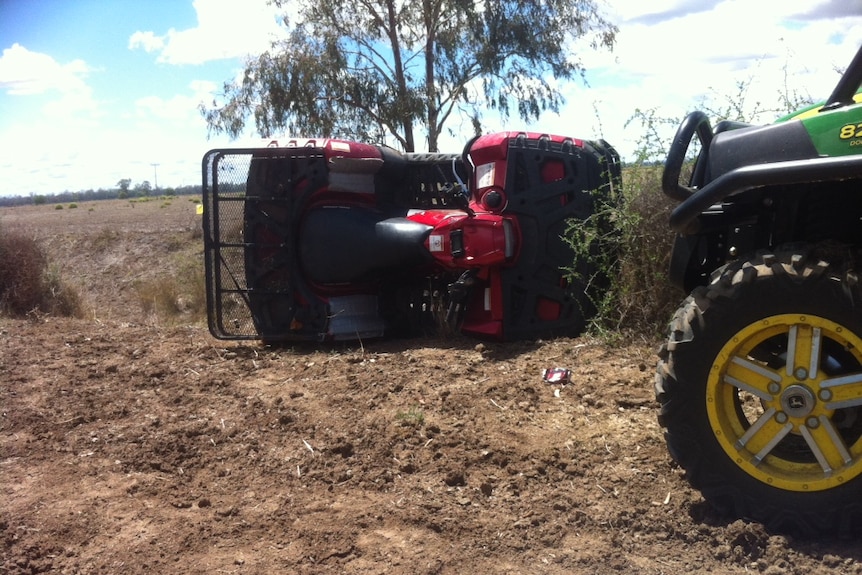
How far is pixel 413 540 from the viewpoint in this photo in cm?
346

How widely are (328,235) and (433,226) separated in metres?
0.96

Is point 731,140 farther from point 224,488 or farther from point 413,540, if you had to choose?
point 224,488

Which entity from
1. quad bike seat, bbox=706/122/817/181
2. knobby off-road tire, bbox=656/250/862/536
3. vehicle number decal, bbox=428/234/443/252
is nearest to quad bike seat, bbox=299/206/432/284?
vehicle number decal, bbox=428/234/443/252

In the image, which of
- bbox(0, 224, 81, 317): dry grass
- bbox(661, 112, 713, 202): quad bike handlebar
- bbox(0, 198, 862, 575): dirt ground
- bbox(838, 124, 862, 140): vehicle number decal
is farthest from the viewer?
bbox(0, 224, 81, 317): dry grass

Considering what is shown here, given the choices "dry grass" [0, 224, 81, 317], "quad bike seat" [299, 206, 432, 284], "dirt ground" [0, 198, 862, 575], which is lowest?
"dirt ground" [0, 198, 862, 575]

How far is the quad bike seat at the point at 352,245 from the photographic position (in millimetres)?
6719

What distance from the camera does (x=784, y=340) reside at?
328 centimetres

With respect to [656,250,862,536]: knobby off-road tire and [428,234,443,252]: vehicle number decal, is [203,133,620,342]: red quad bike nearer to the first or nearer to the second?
[428,234,443,252]: vehicle number decal

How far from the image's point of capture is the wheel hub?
3.06 meters

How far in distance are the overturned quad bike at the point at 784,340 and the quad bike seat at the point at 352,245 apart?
3.52 metres

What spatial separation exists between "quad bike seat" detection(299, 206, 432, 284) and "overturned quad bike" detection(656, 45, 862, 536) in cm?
352

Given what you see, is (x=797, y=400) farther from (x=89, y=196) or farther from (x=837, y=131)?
(x=89, y=196)

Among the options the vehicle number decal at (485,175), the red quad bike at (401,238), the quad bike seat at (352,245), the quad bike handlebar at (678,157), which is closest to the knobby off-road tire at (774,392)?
the quad bike handlebar at (678,157)

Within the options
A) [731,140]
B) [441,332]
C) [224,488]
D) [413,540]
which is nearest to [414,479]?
[413,540]
